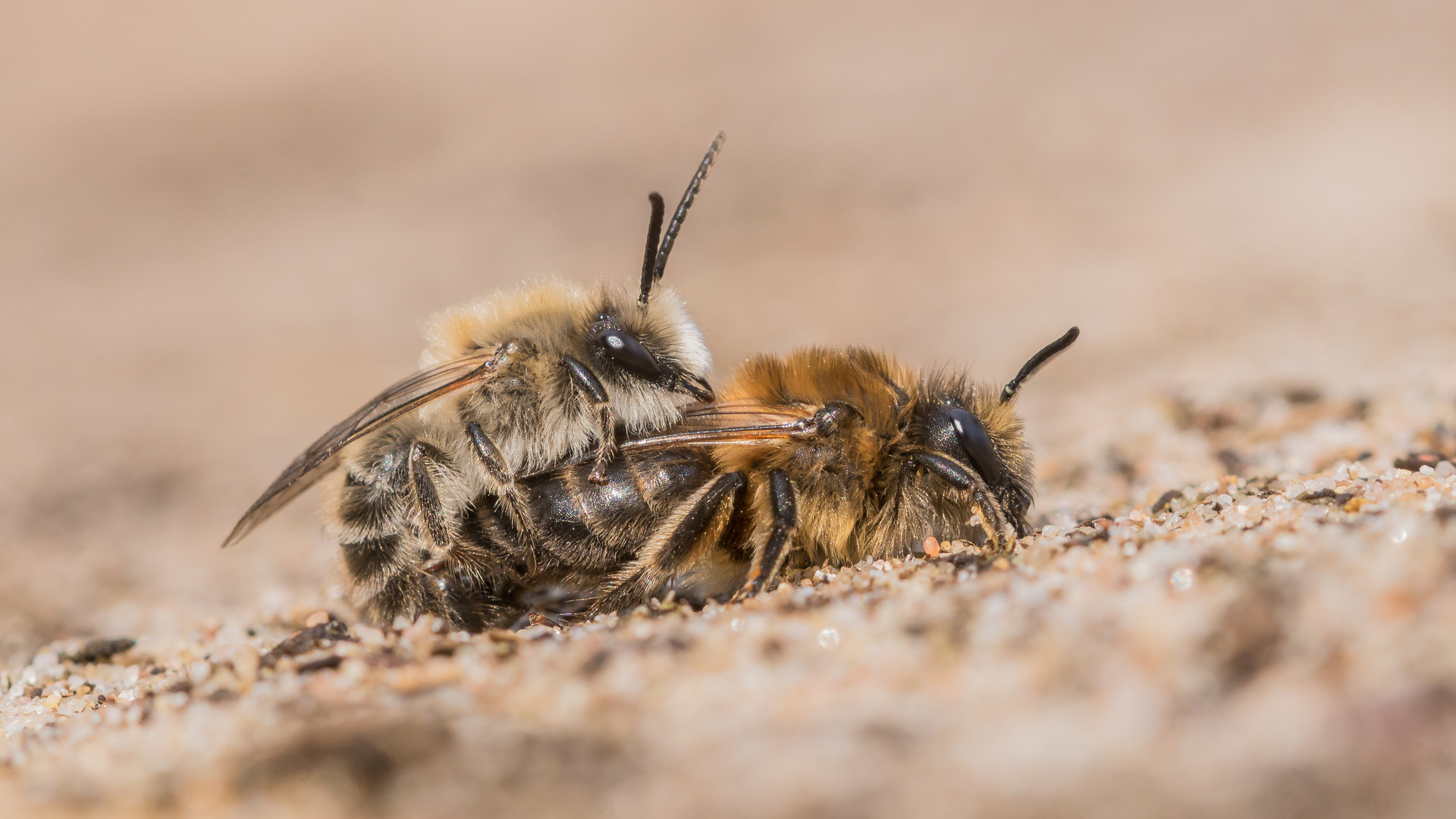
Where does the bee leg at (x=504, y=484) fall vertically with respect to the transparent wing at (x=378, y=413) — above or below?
below

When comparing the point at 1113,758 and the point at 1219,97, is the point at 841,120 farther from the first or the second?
the point at 1113,758

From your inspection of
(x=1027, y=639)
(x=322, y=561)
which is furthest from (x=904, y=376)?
(x=322, y=561)

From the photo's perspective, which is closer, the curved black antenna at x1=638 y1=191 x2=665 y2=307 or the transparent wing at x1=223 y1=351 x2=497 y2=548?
the transparent wing at x1=223 y1=351 x2=497 y2=548

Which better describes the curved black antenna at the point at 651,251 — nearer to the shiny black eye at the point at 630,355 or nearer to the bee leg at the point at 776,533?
the shiny black eye at the point at 630,355

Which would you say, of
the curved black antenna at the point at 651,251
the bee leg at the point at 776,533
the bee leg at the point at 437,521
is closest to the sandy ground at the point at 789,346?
the bee leg at the point at 776,533

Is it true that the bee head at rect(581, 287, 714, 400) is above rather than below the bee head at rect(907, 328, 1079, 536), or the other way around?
above

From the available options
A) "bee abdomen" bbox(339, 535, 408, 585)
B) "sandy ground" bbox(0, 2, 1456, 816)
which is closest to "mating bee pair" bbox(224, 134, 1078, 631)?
"bee abdomen" bbox(339, 535, 408, 585)

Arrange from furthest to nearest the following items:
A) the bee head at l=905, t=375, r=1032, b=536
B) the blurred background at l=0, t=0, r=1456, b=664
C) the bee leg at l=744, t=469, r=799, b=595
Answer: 1. the blurred background at l=0, t=0, r=1456, b=664
2. the bee head at l=905, t=375, r=1032, b=536
3. the bee leg at l=744, t=469, r=799, b=595

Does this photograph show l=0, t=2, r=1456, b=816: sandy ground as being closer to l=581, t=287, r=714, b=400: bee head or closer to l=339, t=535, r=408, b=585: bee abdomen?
l=339, t=535, r=408, b=585: bee abdomen

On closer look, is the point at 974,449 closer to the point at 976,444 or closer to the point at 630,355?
the point at 976,444
